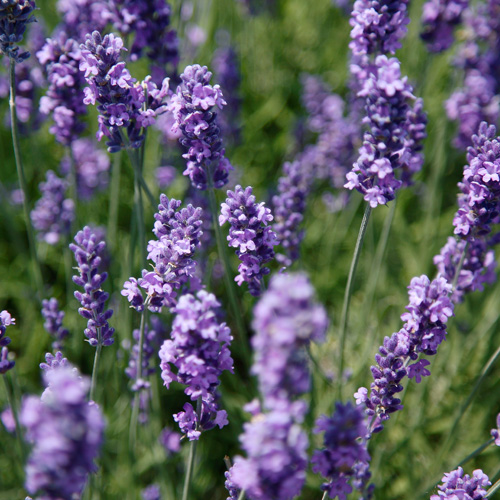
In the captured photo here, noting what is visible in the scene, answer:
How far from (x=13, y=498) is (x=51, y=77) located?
2310mm

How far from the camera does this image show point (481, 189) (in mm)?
2295

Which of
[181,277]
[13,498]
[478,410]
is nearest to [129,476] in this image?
[13,498]

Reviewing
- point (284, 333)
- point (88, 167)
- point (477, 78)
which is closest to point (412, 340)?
point (284, 333)

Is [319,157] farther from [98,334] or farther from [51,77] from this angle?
[98,334]

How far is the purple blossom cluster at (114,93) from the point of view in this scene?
220 centimetres

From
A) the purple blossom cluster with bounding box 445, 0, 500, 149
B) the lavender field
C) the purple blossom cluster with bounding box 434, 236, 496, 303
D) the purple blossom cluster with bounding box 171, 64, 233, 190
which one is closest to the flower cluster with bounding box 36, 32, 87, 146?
the lavender field

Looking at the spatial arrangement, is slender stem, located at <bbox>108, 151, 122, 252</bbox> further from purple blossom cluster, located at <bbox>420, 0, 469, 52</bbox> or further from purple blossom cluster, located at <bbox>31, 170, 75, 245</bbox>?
purple blossom cluster, located at <bbox>420, 0, 469, 52</bbox>

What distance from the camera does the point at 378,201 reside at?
2176 mm

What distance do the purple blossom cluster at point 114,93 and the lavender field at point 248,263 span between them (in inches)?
0.4

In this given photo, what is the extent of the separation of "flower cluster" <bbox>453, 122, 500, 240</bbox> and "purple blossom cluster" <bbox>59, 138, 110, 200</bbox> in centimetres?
285

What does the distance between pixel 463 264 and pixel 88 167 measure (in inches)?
115

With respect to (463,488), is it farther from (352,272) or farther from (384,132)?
(384,132)

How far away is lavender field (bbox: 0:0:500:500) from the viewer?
5.38 ft

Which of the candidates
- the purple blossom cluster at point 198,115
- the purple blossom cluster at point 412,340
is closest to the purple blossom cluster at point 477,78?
the purple blossom cluster at point 412,340
